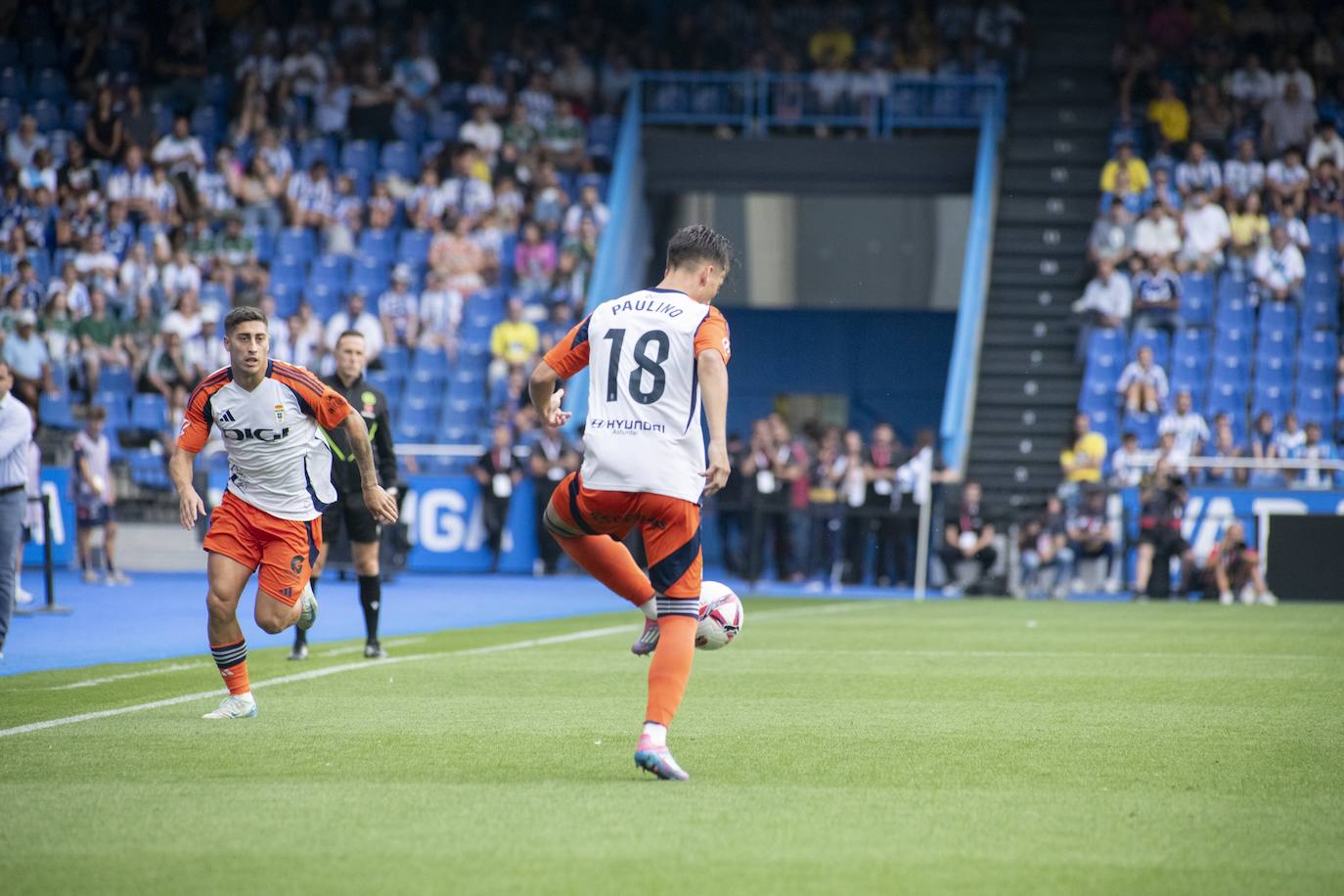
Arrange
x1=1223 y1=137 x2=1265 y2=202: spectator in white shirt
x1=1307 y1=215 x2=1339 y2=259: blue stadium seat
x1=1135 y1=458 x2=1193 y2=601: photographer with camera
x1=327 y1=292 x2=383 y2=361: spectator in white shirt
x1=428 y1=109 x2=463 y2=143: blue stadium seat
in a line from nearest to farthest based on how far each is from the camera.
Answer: x1=1135 y1=458 x2=1193 y2=601: photographer with camera, x1=327 y1=292 x2=383 y2=361: spectator in white shirt, x1=1307 y1=215 x2=1339 y2=259: blue stadium seat, x1=1223 y1=137 x2=1265 y2=202: spectator in white shirt, x1=428 y1=109 x2=463 y2=143: blue stadium seat

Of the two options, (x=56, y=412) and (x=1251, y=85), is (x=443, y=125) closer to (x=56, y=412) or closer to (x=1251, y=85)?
(x=56, y=412)

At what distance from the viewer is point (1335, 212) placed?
2664 centimetres

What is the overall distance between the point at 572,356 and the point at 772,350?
2528cm

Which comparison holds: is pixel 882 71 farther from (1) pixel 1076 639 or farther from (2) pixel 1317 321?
(1) pixel 1076 639

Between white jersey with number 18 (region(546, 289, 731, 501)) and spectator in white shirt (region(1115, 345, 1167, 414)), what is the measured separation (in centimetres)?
1810

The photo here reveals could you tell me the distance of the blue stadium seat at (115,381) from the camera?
84.7ft

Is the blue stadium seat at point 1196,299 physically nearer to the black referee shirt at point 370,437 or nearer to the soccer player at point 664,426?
the black referee shirt at point 370,437

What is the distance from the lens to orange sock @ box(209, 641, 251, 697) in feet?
28.9

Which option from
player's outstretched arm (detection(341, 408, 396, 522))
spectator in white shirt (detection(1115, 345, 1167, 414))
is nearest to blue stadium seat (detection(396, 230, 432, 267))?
spectator in white shirt (detection(1115, 345, 1167, 414))

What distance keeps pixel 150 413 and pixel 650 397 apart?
19.7 m

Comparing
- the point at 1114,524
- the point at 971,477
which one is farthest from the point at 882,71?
the point at 1114,524

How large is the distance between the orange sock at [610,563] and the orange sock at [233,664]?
6.88 ft

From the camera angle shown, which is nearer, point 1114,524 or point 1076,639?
point 1076,639

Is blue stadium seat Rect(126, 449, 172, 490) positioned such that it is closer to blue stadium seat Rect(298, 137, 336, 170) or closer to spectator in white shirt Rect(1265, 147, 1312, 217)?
blue stadium seat Rect(298, 137, 336, 170)
